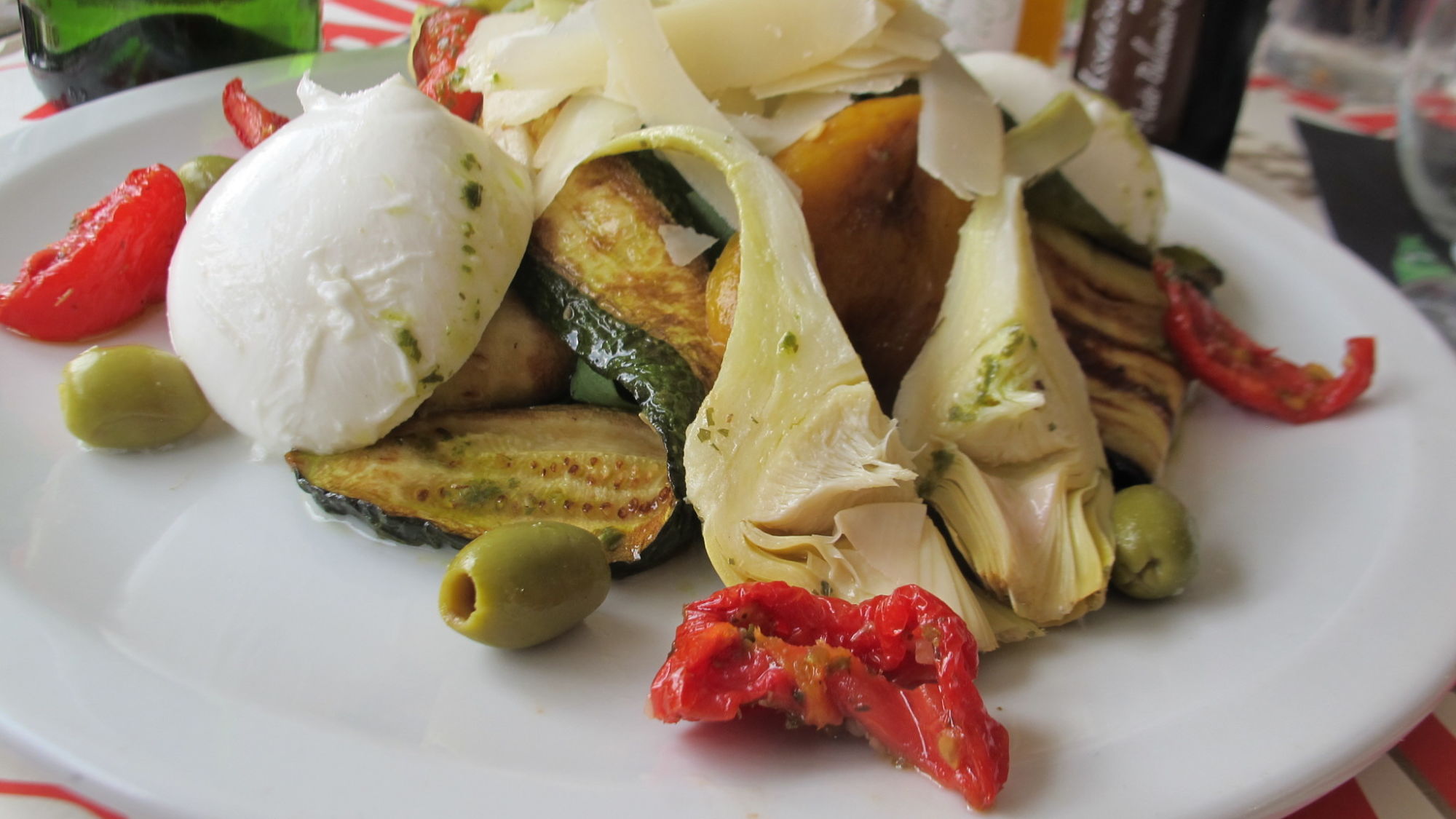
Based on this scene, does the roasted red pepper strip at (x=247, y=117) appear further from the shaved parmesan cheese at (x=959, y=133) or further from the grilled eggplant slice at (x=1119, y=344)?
the grilled eggplant slice at (x=1119, y=344)

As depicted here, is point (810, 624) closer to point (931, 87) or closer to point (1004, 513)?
point (1004, 513)

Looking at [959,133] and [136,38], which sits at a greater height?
[959,133]

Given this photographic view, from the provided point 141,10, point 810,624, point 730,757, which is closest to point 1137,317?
point 810,624

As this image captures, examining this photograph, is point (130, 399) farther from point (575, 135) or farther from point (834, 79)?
point (834, 79)

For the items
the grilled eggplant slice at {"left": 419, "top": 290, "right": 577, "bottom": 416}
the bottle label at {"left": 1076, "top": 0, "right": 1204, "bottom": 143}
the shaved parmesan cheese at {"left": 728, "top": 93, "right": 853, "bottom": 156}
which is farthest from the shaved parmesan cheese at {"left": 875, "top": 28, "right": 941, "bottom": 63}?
the bottle label at {"left": 1076, "top": 0, "right": 1204, "bottom": 143}

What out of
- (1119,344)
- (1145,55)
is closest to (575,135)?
(1119,344)

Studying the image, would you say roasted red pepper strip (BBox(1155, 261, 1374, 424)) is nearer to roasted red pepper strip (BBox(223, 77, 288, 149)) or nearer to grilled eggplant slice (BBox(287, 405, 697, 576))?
grilled eggplant slice (BBox(287, 405, 697, 576))
